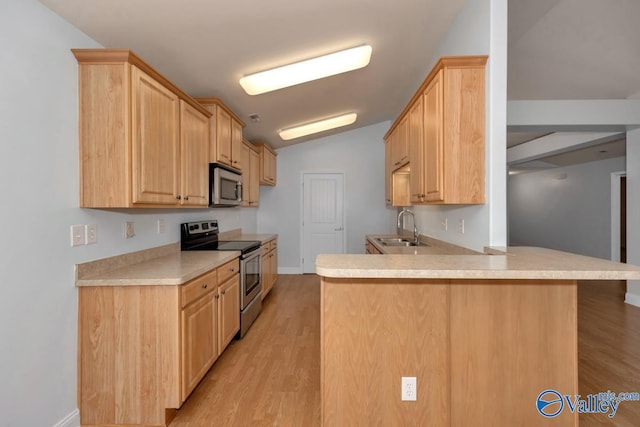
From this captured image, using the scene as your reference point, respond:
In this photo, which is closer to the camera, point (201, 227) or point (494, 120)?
point (494, 120)

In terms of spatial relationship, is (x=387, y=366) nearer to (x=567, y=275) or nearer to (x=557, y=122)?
(x=567, y=275)

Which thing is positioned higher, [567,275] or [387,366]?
[567,275]

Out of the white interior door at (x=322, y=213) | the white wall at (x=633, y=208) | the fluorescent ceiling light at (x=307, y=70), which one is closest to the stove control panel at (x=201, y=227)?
the fluorescent ceiling light at (x=307, y=70)

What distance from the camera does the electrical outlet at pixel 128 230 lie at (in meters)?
2.26

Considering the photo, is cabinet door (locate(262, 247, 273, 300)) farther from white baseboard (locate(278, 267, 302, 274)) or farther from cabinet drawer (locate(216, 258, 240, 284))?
white baseboard (locate(278, 267, 302, 274))

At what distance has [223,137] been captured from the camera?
123 inches

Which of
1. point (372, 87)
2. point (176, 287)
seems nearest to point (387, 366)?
point (176, 287)

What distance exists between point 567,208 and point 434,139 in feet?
23.6

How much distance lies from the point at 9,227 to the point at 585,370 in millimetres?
3838

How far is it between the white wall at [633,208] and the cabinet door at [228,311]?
495 cm

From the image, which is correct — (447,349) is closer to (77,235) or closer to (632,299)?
(77,235)

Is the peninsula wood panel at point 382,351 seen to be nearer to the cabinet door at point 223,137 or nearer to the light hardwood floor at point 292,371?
the light hardwood floor at point 292,371

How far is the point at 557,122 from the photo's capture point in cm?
375

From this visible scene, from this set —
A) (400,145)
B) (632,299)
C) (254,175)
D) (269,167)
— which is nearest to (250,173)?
(254,175)
